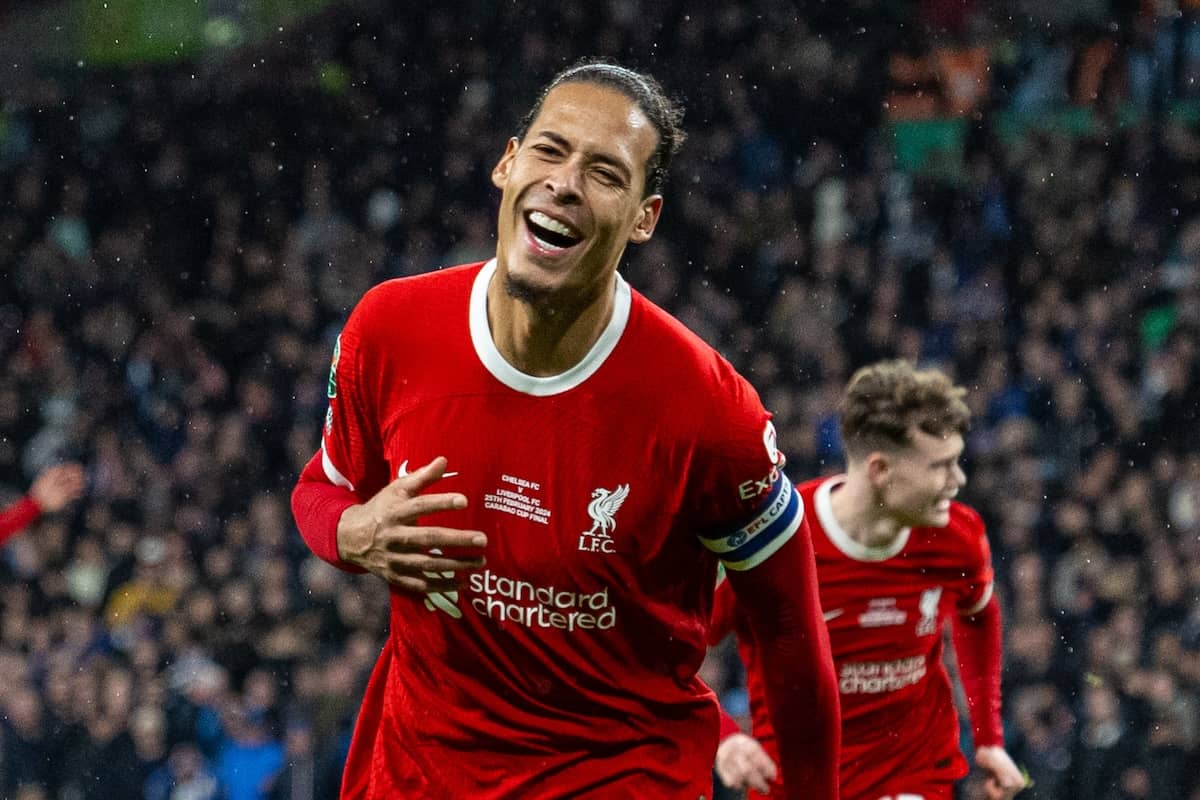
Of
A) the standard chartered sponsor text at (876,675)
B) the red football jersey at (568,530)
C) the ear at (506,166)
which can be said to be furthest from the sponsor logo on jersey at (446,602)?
the standard chartered sponsor text at (876,675)

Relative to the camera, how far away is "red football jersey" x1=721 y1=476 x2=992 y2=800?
4.98m

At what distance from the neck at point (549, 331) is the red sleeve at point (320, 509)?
16.2 inches

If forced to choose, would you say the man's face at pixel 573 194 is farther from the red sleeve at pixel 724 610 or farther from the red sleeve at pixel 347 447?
the red sleeve at pixel 724 610

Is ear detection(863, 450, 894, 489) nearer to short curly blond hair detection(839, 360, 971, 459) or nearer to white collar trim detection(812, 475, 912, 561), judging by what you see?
short curly blond hair detection(839, 360, 971, 459)

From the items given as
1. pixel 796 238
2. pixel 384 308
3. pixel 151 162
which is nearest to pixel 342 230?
pixel 151 162


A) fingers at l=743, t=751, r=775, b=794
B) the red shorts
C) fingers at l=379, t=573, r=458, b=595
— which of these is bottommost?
the red shorts

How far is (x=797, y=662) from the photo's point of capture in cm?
318

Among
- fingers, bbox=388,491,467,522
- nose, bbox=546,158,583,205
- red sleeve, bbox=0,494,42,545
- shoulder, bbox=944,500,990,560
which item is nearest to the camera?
fingers, bbox=388,491,467,522

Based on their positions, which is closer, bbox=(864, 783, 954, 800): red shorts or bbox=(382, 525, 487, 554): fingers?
bbox=(382, 525, 487, 554): fingers

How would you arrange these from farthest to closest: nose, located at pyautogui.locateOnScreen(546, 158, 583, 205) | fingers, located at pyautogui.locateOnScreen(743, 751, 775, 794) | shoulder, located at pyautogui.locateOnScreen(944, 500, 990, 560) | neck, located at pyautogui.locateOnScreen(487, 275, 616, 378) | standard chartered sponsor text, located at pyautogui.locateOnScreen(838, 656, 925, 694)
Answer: shoulder, located at pyautogui.locateOnScreen(944, 500, 990, 560)
standard chartered sponsor text, located at pyautogui.locateOnScreen(838, 656, 925, 694)
fingers, located at pyautogui.locateOnScreen(743, 751, 775, 794)
neck, located at pyautogui.locateOnScreen(487, 275, 616, 378)
nose, located at pyautogui.locateOnScreen(546, 158, 583, 205)

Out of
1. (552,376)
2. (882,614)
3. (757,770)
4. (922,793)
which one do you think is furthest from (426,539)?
(922,793)

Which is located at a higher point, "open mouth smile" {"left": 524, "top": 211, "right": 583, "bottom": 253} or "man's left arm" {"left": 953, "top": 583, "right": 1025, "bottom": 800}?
"open mouth smile" {"left": 524, "top": 211, "right": 583, "bottom": 253}

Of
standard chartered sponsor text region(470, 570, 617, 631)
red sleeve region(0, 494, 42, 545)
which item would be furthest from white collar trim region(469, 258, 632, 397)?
red sleeve region(0, 494, 42, 545)

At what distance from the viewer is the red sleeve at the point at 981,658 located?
5340 mm
